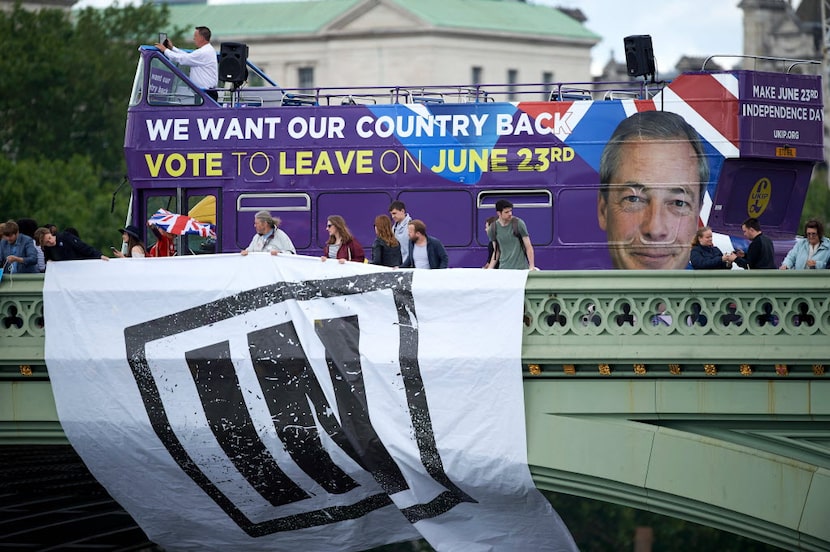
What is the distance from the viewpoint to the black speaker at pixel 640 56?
26.7 m

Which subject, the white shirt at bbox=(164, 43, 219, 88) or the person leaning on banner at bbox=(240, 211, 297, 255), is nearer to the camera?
the person leaning on banner at bbox=(240, 211, 297, 255)

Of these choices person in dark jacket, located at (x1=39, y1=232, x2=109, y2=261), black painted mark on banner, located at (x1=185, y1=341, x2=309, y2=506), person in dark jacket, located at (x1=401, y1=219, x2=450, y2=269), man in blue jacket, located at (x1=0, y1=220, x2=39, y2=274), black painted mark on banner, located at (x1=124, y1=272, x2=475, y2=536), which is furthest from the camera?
person in dark jacket, located at (x1=39, y1=232, x2=109, y2=261)

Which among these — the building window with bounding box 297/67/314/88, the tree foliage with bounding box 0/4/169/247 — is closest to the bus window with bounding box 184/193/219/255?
the tree foliage with bounding box 0/4/169/247

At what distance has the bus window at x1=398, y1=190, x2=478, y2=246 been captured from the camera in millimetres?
26844

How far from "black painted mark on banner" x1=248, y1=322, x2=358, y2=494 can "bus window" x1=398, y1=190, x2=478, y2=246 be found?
6643 millimetres

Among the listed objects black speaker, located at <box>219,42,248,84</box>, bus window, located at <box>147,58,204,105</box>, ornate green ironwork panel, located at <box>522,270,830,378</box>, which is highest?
black speaker, located at <box>219,42,248,84</box>

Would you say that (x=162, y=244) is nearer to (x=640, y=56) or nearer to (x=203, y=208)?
(x=203, y=208)

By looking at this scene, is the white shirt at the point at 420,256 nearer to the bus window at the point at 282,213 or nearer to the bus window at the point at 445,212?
the bus window at the point at 445,212

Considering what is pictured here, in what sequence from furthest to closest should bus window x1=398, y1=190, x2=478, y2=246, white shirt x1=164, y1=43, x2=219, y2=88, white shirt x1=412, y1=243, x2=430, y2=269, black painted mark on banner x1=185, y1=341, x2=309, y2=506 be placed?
1. white shirt x1=164, y1=43, x2=219, y2=88
2. bus window x1=398, y1=190, x2=478, y2=246
3. white shirt x1=412, y1=243, x2=430, y2=269
4. black painted mark on banner x1=185, y1=341, x2=309, y2=506

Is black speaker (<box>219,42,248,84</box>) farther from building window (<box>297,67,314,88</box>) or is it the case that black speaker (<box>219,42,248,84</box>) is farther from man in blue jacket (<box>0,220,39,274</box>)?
building window (<box>297,67,314,88</box>)

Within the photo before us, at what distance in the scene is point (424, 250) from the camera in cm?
2164

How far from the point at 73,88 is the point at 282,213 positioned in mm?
56230

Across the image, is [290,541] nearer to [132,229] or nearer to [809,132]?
[132,229]

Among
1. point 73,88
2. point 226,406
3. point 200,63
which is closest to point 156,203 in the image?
point 200,63
